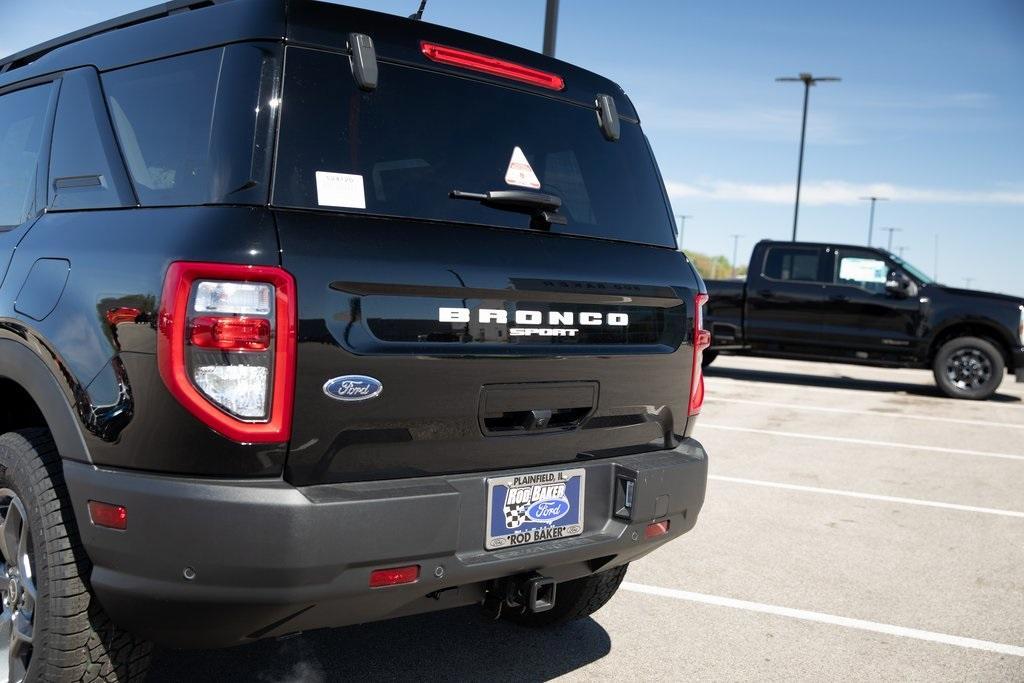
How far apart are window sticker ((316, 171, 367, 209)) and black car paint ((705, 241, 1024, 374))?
11.9 metres

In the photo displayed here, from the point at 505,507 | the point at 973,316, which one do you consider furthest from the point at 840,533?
the point at 973,316

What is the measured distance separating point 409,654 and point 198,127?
204 centimetres

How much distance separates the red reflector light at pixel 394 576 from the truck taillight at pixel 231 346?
436 mm

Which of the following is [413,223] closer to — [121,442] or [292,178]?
[292,178]

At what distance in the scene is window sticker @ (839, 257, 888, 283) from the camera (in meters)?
13.5

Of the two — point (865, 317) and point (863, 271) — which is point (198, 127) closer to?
point (865, 317)

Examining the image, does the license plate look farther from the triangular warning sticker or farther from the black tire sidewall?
the black tire sidewall

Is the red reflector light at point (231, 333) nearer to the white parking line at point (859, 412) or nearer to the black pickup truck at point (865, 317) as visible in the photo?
the white parking line at point (859, 412)

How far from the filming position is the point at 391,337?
Result: 2520mm

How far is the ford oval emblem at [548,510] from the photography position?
2.83 metres

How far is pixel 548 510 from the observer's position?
2.87 metres

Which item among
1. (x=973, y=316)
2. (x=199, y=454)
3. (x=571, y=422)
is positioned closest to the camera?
(x=199, y=454)

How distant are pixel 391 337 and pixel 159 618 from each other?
35.7 inches

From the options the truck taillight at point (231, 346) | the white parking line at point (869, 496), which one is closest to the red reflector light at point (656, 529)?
the truck taillight at point (231, 346)
